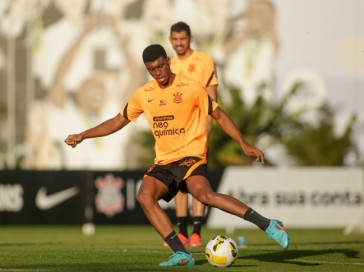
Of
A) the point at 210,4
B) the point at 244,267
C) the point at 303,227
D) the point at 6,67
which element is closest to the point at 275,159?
the point at 210,4

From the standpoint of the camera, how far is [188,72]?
10445 mm

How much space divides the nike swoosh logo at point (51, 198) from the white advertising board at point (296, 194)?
9.89 ft

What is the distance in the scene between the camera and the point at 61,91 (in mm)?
46656

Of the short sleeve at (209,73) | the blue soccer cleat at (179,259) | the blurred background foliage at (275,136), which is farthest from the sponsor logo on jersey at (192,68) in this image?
the blurred background foliage at (275,136)

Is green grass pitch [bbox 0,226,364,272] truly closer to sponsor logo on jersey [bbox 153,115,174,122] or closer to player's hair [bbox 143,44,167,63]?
sponsor logo on jersey [bbox 153,115,174,122]

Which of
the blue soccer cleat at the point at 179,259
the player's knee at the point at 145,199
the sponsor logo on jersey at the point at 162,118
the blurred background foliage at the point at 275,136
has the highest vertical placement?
the sponsor logo on jersey at the point at 162,118

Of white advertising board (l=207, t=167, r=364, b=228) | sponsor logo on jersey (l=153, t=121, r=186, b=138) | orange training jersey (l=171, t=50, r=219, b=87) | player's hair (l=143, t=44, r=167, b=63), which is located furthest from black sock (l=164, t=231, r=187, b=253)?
white advertising board (l=207, t=167, r=364, b=228)

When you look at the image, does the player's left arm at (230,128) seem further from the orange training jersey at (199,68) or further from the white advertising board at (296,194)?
the white advertising board at (296,194)

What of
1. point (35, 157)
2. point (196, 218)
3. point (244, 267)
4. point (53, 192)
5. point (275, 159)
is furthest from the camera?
point (35, 157)

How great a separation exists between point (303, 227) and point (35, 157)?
28.7m

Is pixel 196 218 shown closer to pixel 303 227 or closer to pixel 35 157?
pixel 303 227

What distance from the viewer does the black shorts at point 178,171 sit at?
7984mm

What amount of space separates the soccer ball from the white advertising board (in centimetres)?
1068

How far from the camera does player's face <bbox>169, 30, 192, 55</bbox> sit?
10.3 m
